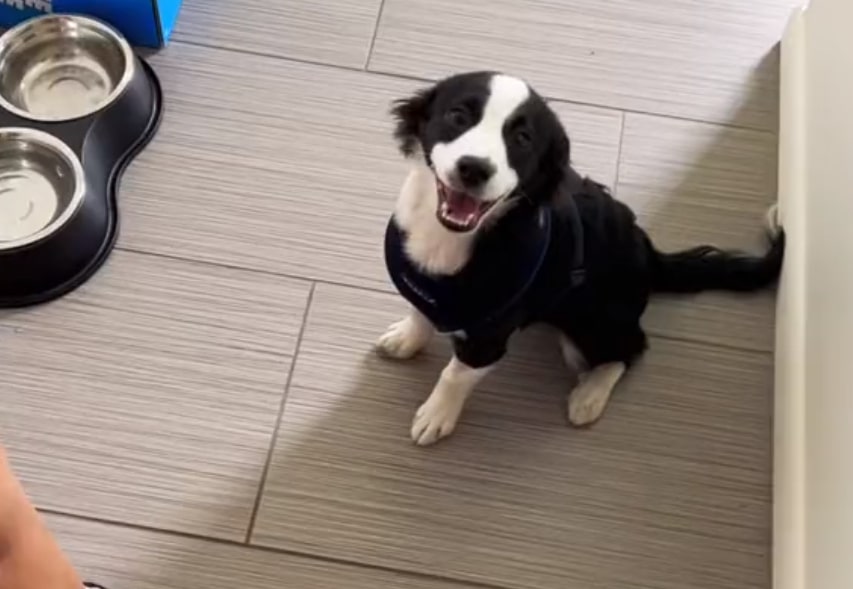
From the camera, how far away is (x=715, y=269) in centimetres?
172

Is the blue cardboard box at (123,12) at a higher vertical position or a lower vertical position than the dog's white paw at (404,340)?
higher

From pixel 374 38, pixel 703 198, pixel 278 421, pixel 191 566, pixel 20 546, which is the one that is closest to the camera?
pixel 20 546

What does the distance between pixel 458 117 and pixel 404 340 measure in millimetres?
458

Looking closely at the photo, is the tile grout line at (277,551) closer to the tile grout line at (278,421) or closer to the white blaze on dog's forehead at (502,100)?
the tile grout line at (278,421)

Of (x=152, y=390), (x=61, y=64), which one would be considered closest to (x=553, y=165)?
(x=152, y=390)

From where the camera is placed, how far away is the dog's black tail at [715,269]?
5.58 feet

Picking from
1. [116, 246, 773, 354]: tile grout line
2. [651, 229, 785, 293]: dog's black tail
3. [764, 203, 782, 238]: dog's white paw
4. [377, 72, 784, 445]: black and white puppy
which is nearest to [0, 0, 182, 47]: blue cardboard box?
[116, 246, 773, 354]: tile grout line

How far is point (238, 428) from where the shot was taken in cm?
164

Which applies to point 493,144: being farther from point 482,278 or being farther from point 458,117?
→ point 482,278

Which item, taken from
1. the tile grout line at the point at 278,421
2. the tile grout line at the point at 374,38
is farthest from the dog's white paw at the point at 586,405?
the tile grout line at the point at 374,38

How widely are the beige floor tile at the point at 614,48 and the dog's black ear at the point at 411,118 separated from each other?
0.59 metres

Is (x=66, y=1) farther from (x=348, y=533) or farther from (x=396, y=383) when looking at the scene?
(x=348, y=533)

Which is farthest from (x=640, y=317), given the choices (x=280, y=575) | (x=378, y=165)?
(x=280, y=575)

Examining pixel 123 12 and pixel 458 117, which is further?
pixel 123 12
